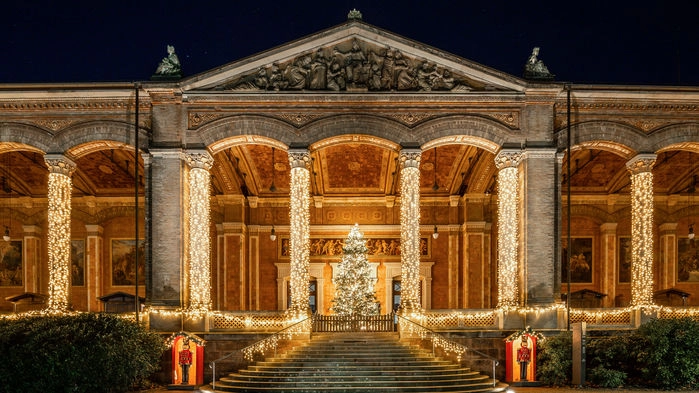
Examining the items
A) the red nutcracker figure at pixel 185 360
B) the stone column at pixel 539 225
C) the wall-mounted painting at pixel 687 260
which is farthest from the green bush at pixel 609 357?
the wall-mounted painting at pixel 687 260

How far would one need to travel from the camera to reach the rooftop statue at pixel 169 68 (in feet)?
77.9

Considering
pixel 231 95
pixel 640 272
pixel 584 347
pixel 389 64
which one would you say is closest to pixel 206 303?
pixel 231 95

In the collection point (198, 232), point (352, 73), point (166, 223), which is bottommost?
point (198, 232)

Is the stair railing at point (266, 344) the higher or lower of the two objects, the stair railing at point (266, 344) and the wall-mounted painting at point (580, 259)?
the lower

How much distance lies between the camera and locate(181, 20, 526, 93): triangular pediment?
23.7 meters

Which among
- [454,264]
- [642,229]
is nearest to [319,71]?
[642,229]

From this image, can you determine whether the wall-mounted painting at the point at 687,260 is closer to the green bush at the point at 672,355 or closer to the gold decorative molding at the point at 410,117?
the green bush at the point at 672,355

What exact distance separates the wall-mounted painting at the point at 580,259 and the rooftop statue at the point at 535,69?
38.3ft

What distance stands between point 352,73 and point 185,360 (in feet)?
35.3

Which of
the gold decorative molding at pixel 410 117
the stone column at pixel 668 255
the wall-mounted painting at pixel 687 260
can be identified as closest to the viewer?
the gold decorative molding at pixel 410 117

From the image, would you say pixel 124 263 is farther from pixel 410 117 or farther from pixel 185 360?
pixel 410 117

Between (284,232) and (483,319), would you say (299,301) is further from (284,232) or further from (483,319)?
(284,232)

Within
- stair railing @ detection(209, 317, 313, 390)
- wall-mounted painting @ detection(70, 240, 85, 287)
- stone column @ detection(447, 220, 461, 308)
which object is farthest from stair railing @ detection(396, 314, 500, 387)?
wall-mounted painting @ detection(70, 240, 85, 287)

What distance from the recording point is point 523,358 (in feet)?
67.4
